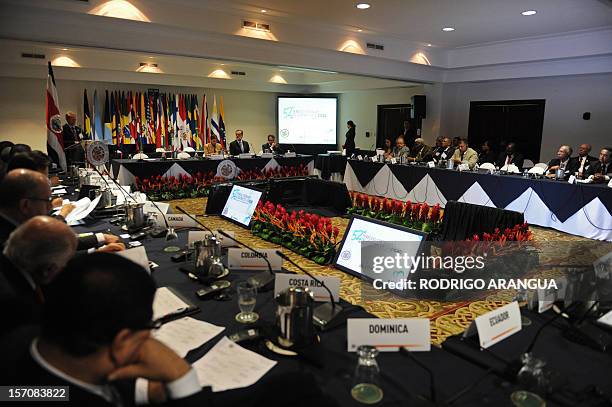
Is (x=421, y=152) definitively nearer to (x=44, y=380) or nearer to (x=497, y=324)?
(x=497, y=324)

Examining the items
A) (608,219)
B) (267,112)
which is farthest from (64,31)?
(267,112)

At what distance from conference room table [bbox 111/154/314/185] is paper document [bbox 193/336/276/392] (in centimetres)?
619

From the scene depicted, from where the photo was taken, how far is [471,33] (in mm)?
7305

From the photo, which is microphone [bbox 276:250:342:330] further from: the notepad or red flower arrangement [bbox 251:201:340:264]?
red flower arrangement [bbox 251:201:340:264]

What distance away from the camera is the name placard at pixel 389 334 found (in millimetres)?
1396

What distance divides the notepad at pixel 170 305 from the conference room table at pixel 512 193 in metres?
5.28

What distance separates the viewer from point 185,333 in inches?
60.0

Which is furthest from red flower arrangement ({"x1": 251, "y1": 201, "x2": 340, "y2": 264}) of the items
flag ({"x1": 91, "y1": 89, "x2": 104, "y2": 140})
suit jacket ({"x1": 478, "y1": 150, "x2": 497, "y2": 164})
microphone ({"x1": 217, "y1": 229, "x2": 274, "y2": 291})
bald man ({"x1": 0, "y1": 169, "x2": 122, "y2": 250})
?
flag ({"x1": 91, "y1": 89, "x2": 104, "y2": 140})

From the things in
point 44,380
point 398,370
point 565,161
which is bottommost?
point 398,370

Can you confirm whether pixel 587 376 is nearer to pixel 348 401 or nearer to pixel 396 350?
pixel 396 350

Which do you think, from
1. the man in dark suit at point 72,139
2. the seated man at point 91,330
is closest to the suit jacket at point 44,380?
the seated man at point 91,330

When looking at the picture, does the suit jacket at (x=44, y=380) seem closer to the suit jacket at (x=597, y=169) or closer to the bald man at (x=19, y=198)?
the bald man at (x=19, y=198)

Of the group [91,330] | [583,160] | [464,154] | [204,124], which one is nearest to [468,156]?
[464,154]

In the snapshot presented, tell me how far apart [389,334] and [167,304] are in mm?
927
